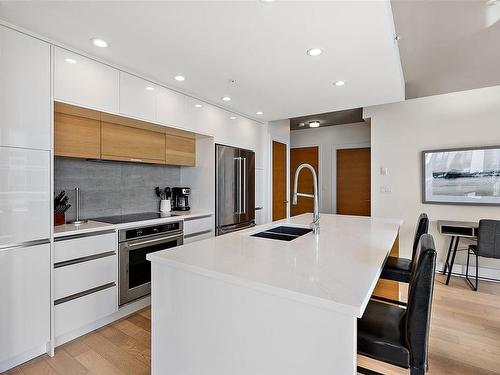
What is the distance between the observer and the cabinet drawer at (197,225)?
10.2 feet

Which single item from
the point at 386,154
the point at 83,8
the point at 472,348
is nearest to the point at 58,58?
the point at 83,8

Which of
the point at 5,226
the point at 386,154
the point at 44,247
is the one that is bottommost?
the point at 44,247

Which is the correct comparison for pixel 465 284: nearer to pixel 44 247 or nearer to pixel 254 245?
pixel 254 245

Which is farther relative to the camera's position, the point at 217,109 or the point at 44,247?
the point at 217,109

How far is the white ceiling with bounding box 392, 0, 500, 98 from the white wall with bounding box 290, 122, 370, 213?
73.7 inches

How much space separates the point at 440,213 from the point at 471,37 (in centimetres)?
231

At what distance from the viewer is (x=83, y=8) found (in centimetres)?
164

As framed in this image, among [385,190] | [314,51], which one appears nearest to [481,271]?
[385,190]

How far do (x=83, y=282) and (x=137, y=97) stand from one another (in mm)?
1682

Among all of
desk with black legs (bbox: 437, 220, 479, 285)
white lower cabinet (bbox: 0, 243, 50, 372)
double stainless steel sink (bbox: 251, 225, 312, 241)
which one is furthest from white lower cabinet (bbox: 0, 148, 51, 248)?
desk with black legs (bbox: 437, 220, 479, 285)

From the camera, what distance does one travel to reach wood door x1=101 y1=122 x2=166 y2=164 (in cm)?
261

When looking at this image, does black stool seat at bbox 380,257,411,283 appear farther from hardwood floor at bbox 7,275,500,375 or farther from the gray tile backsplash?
the gray tile backsplash

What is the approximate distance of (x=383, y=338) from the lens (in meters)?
1.18

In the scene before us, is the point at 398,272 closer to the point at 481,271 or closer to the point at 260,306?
the point at 260,306
